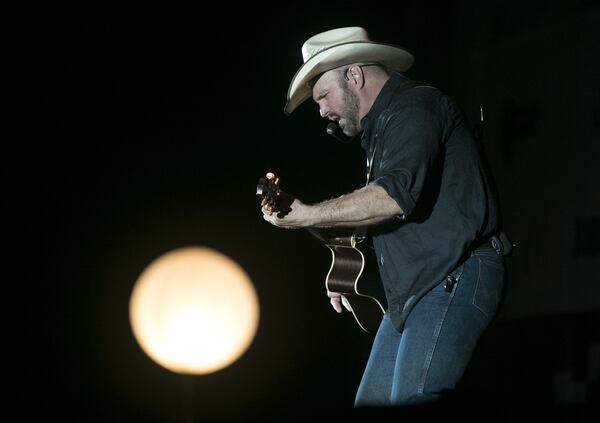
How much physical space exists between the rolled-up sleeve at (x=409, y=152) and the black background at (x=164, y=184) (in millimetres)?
2845

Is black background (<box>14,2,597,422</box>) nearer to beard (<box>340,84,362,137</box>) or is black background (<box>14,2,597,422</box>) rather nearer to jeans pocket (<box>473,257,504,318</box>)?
beard (<box>340,84,362,137</box>)

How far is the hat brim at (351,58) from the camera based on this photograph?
338 cm

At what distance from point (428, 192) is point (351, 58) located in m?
0.67

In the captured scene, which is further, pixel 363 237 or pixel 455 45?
pixel 455 45

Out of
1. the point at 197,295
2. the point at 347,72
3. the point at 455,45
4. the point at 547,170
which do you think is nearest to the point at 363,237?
the point at 347,72

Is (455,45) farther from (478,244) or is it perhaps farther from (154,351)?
(478,244)

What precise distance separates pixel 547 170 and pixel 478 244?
477 inches

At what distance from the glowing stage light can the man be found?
3062mm

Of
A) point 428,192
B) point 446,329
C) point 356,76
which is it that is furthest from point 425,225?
point 356,76

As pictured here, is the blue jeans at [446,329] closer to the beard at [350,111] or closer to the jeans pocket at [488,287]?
the jeans pocket at [488,287]

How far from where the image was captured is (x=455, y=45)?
1311cm

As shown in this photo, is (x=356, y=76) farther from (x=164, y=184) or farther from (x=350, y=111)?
(x=164, y=184)

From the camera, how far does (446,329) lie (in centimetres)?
294

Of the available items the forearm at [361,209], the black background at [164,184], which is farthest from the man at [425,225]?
the black background at [164,184]
